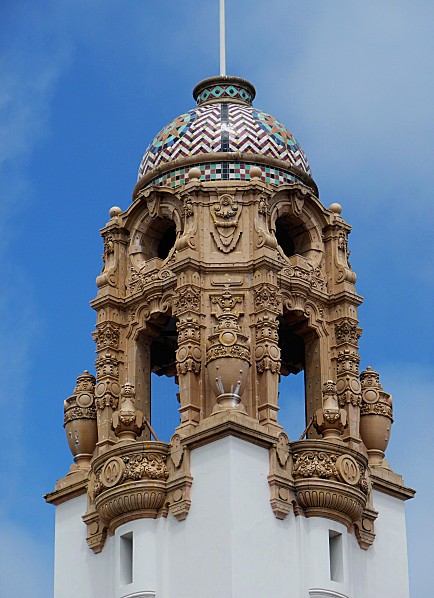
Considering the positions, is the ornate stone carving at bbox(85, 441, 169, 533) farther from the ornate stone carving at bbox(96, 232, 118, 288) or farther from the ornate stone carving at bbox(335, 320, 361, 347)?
the ornate stone carving at bbox(335, 320, 361, 347)

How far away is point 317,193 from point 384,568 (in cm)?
925

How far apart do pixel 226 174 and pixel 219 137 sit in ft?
3.31

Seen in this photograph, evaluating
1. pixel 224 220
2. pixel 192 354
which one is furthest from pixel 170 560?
pixel 224 220

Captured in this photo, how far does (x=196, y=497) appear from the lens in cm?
4591

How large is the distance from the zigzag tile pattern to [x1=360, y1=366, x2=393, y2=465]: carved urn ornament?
5713 millimetres

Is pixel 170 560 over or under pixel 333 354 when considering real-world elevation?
under

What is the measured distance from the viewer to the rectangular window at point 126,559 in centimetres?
4634

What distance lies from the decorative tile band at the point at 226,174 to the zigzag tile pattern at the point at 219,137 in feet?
1.12

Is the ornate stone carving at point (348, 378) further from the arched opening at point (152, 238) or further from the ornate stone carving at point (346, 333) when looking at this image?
the arched opening at point (152, 238)

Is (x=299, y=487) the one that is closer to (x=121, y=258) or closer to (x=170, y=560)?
(x=170, y=560)

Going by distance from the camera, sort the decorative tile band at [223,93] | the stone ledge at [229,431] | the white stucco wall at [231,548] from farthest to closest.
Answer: the decorative tile band at [223,93] < the stone ledge at [229,431] < the white stucco wall at [231,548]

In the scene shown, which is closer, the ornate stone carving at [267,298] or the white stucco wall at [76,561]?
the white stucco wall at [76,561]

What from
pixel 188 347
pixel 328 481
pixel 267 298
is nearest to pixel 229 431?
pixel 328 481

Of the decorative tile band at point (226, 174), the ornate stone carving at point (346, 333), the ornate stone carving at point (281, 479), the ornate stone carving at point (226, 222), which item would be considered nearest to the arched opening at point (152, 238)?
the decorative tile band at point (226, 174)
